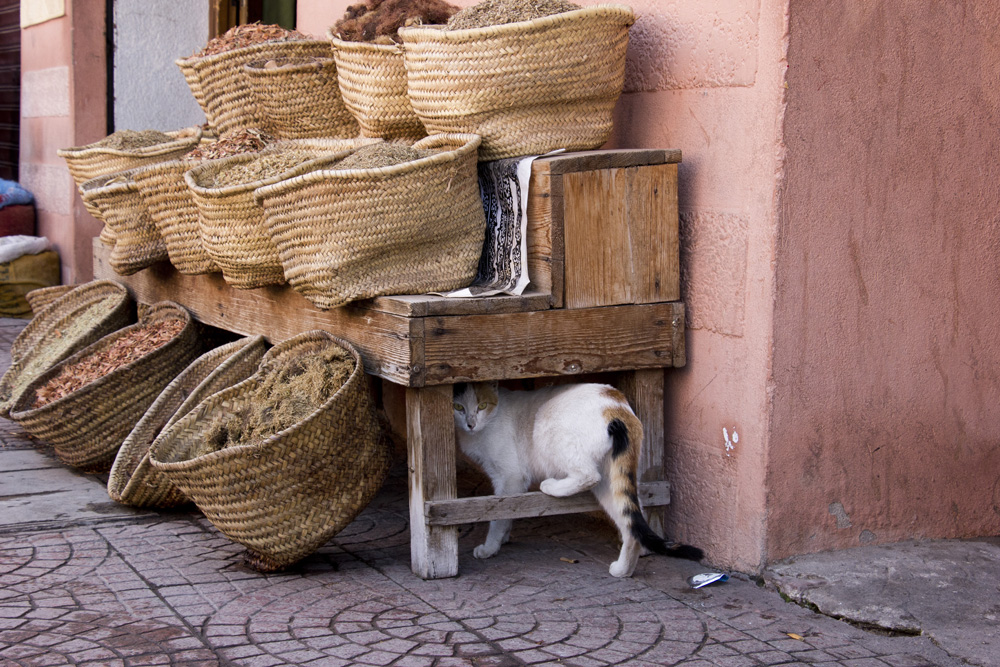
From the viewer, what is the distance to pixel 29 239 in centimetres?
884

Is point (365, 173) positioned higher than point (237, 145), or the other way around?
point (237, 145)

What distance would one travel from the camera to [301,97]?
14.8 feet

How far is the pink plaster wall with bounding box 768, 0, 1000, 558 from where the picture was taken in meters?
3.50

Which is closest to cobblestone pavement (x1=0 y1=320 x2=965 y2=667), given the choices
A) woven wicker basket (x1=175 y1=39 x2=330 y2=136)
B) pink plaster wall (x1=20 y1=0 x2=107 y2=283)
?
woven wicker basket (x1=175 y1=39 x2=330 y2=136)

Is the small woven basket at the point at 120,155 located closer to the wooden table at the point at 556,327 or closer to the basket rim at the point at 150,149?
the basket rim at the point at 150,149

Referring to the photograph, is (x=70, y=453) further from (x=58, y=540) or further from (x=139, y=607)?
(x=139, y=607)

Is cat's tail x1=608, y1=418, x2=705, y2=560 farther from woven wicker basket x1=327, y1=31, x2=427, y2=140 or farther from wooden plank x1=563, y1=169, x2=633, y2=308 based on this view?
woven wicker basket x1=327, y1=31, x2=427, y2=140

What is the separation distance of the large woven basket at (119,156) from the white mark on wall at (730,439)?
9.68 feet

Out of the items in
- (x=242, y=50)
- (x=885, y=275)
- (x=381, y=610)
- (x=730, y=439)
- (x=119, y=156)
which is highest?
(x=242, y=50)

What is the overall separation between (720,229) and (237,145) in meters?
2.03

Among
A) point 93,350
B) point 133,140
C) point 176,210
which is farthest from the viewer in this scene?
point 133,140

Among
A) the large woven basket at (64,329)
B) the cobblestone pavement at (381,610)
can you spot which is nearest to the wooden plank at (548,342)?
the cobblestone pavement at (381,610)

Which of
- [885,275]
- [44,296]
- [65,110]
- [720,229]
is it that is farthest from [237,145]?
[65,110]

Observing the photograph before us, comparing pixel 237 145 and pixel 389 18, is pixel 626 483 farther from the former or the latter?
pixel 237 145
